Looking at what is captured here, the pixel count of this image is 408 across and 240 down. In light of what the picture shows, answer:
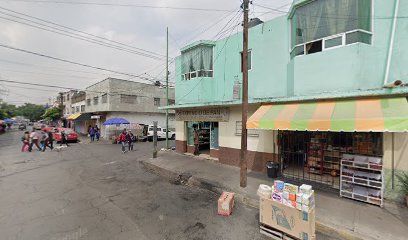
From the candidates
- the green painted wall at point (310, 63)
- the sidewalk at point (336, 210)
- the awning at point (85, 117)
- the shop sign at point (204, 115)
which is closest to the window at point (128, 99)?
the awning at point (85, 117)

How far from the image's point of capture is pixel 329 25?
6602mm

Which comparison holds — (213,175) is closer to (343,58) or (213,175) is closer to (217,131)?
(217,131)

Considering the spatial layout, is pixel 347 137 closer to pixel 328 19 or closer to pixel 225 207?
pixel 328 19

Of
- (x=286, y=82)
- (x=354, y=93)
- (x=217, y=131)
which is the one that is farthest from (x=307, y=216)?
(x=217, y=131)

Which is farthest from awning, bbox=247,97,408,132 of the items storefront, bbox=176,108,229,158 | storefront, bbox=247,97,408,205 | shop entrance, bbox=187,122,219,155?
shop entrance, bbox=187,122,219,155

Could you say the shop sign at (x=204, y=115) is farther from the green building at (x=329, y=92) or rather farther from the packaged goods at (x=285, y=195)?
the packaged goods at (x=285, y=195)

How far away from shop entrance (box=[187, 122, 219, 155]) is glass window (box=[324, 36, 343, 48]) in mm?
6742

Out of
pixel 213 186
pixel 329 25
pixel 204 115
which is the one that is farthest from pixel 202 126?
pixel 329 25

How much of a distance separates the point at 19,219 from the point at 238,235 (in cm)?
580

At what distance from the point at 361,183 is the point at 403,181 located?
1.02 meters

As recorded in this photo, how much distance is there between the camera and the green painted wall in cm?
588

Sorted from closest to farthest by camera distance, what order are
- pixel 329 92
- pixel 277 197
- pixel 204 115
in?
pixel 277 197 → pixel 329 92 → pixel 204 115

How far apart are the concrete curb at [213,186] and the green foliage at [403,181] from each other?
282cm

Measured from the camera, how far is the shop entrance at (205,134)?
11.5 metres
